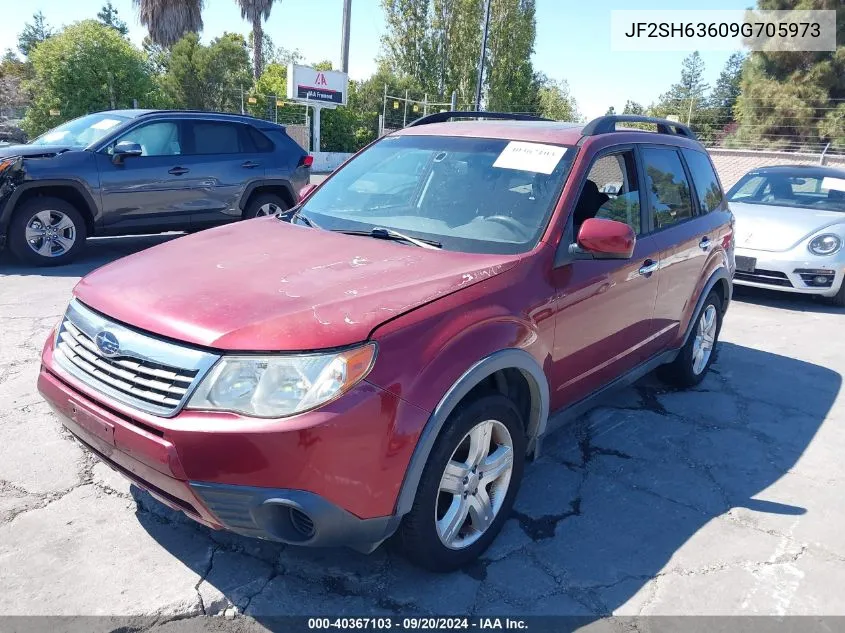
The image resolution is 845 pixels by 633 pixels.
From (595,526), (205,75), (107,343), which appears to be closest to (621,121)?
(595,526)

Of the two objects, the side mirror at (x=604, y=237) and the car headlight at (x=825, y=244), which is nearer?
the side mirror at (x=604, y=237)

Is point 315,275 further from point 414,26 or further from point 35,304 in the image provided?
point 414,26

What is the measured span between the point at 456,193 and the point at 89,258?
619 centimetres

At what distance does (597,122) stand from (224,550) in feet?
9.07

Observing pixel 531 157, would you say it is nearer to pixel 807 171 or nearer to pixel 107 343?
pixel 107 343

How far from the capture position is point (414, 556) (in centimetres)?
246

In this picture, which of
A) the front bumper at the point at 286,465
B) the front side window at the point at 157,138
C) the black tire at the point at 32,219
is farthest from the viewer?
the front side window at the point at 157,138

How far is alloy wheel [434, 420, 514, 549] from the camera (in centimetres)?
252

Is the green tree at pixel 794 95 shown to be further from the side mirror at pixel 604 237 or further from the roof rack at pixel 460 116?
the side mirror at pixel 604 237

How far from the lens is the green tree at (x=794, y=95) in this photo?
2667 centimetres

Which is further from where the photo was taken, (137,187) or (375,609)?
(137,187)

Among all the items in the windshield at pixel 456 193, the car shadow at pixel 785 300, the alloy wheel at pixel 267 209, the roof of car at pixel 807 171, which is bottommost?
the car shadow at pixel 785 300

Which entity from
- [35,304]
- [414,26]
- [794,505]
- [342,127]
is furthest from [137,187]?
[414,26]

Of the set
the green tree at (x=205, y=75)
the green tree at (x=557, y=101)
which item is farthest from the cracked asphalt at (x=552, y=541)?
the green tree at (x=557, y=101)
